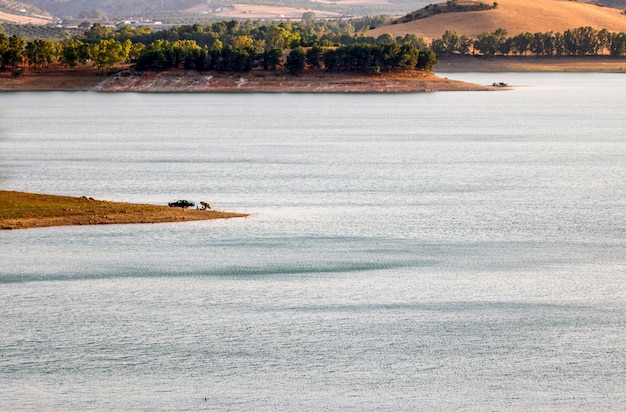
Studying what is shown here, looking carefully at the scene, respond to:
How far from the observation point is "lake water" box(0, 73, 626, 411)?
128 ft

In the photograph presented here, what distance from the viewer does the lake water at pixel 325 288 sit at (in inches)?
1537

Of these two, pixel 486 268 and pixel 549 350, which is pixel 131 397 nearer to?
pixel 549 350

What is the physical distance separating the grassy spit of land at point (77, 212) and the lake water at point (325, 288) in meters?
1.12

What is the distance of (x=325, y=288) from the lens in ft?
171

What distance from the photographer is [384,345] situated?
4319cm

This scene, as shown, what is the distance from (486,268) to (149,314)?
17115mm

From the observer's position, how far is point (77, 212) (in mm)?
67875

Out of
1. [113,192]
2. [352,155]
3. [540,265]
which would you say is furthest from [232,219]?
[352,155]

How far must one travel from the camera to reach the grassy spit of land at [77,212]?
65875 millimetres

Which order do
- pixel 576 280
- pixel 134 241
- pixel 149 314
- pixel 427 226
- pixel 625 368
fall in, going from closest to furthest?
pixel 625 368 → pixel 149 314 → pixel 576 280 → pixel 134 241 → pixel 427 226

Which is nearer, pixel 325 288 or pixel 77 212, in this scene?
pixel 325 288

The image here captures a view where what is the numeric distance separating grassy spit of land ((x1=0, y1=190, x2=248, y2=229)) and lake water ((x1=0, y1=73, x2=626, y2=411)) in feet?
3.68

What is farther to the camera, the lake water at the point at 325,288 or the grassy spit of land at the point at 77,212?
the grassy spit of land at the point at 77,212

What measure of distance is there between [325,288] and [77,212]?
21387mm
